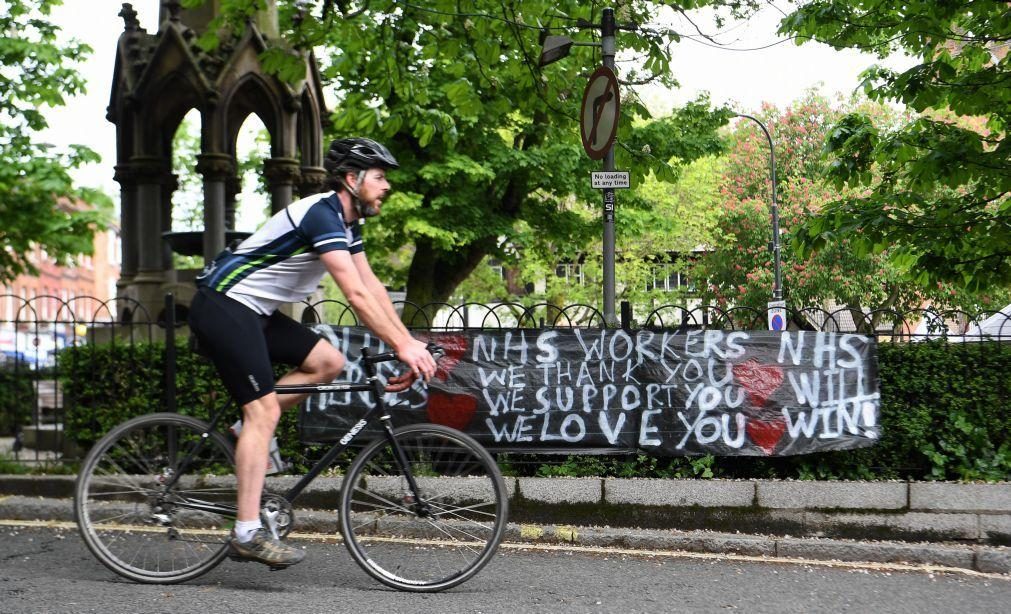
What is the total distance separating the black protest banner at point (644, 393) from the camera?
7.12 m

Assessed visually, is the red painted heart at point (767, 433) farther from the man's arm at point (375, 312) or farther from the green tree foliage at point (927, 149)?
the man's arm at point (375, 312)

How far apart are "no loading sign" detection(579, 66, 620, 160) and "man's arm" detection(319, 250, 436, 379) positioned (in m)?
4.12

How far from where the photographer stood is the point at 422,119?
1112 cm

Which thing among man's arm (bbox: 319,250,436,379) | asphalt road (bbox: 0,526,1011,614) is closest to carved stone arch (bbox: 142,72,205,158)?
asphalt road (bbox: 0,526,1011,614)

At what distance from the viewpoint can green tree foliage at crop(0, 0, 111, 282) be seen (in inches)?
806

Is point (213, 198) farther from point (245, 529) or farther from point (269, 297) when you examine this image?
point (245, 529)

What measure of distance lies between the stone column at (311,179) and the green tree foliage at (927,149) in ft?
20.6

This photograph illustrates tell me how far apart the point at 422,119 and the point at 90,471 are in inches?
265

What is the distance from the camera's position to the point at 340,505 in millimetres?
4945

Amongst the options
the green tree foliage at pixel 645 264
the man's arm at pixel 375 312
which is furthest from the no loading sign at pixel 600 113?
the green tree foliage at pixel 645 264

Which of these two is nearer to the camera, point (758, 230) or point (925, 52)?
point (925, 52)

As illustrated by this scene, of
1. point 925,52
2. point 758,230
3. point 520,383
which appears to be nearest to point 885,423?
point 520,383

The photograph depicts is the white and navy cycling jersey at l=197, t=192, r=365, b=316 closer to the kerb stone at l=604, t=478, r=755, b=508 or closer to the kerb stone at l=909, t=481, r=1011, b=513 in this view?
the kerb stone at l=604, t=478, r=755, b=508

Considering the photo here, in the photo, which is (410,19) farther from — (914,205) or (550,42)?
A: (914,205)
